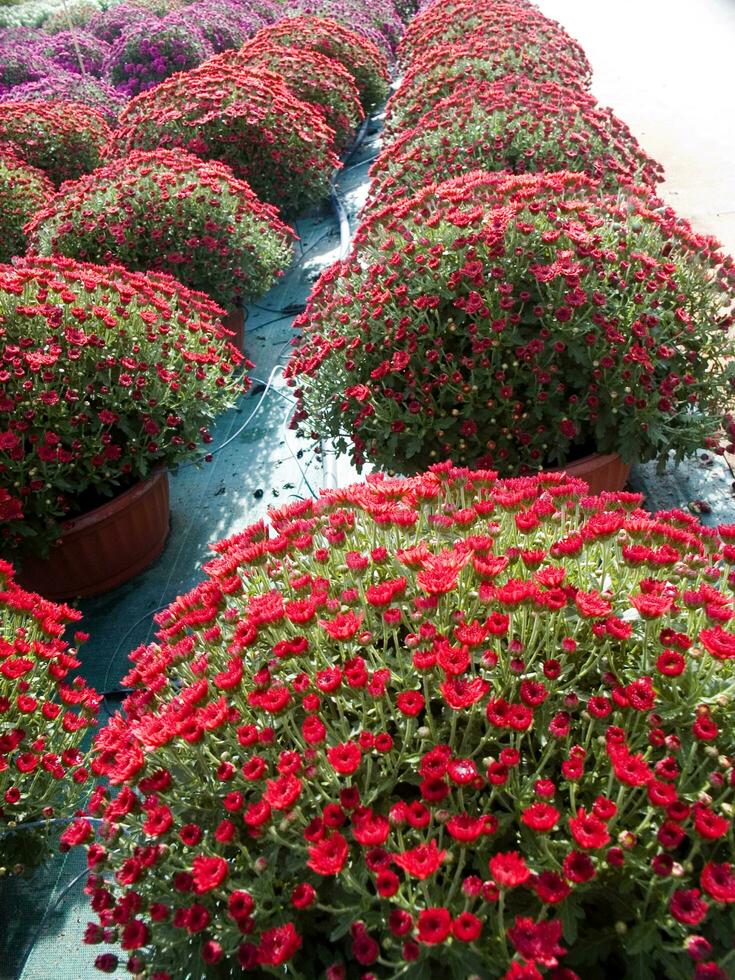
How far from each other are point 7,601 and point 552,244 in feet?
7.26

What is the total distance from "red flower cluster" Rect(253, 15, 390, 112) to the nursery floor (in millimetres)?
540

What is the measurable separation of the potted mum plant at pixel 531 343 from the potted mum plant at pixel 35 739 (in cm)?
132

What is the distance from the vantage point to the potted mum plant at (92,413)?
2.87 m

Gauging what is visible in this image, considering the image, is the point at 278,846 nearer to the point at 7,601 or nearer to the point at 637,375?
the point at 7,601

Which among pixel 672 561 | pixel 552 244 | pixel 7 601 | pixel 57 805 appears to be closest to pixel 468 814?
pixel 672 561

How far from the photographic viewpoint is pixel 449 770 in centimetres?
121

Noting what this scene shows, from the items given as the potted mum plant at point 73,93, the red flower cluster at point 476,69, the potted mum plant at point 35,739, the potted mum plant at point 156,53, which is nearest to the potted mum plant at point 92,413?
the potted mum plant at point 35,739

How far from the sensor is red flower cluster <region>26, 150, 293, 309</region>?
15.0 feet

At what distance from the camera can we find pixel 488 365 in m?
2.73

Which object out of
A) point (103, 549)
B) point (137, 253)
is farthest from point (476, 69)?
point (103, 549)

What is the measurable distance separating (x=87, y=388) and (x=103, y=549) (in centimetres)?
69

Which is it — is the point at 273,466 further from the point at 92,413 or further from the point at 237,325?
the point at 237,325

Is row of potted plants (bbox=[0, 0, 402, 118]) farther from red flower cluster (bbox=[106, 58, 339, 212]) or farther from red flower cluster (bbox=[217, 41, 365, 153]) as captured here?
red flower cluster (bbox=[106, 58, 339, 212])

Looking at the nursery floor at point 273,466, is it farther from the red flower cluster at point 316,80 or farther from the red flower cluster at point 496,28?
the red flower cluster at point 496,28
